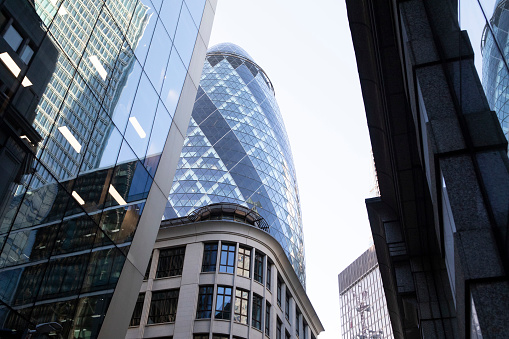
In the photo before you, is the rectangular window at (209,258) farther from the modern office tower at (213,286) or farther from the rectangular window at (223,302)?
the rectangular window at (223,302)

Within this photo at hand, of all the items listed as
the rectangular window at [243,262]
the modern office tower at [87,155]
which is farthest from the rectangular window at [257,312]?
the modern office tower at [87,155]

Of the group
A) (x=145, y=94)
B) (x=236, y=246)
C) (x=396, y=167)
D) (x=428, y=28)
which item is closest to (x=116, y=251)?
(x=145, y=94)

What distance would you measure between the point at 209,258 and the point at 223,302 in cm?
431

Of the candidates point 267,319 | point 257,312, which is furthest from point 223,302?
point 267,319

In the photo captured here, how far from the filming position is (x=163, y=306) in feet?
138

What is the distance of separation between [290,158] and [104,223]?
250 feet

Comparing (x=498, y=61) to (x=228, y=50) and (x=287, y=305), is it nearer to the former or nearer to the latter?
(x=287, y=305)

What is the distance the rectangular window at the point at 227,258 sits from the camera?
43.1 m

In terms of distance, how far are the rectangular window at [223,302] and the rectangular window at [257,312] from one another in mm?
2572

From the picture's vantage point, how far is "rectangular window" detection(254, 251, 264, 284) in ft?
147

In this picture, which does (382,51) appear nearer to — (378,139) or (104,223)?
(378,139)

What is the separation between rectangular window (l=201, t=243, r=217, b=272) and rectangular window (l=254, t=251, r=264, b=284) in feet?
13.4

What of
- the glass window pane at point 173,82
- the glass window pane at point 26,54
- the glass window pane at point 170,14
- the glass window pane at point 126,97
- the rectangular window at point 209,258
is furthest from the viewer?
the rectangular window at point 209,258

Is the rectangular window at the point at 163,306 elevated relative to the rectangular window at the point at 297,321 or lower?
lower
